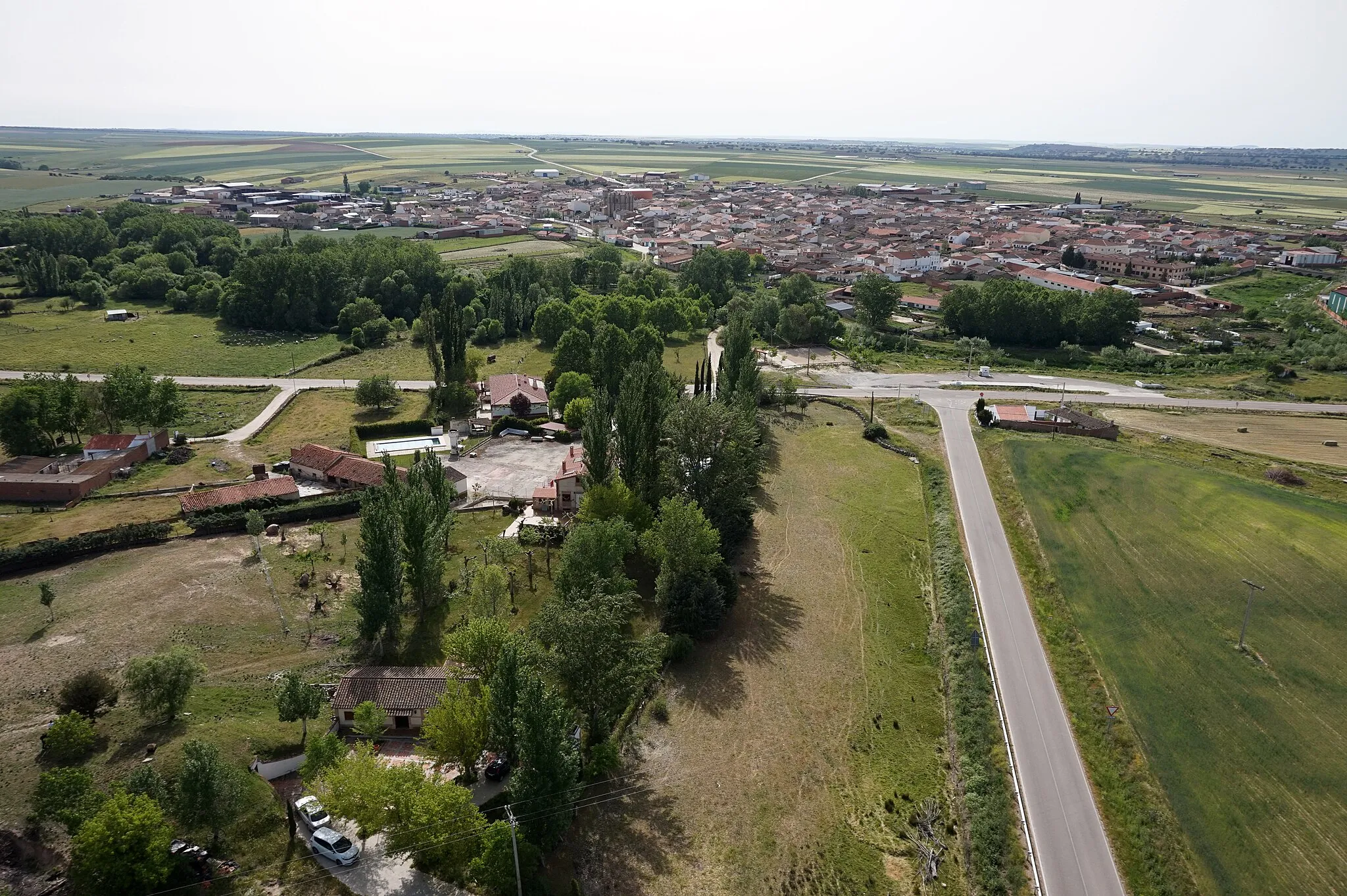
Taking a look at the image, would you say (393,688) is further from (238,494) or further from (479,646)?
(238,494)

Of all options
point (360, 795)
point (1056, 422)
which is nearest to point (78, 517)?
point (360, 795)

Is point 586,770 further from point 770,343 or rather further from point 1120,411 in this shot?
point 770,343

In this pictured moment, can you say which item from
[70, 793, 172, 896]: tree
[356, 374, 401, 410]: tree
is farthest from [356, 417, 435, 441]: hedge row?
[70, 793, 172, 896]: tree

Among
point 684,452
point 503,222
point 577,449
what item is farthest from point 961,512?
point 503,222

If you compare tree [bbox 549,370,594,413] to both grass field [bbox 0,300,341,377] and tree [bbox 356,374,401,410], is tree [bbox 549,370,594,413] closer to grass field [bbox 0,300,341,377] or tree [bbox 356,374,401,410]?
tree [bbox 356,374,401,410]

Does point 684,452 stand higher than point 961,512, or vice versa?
point 684,452

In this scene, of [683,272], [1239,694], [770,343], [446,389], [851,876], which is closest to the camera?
[851,876]

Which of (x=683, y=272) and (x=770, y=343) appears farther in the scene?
(x=683, y=272)
